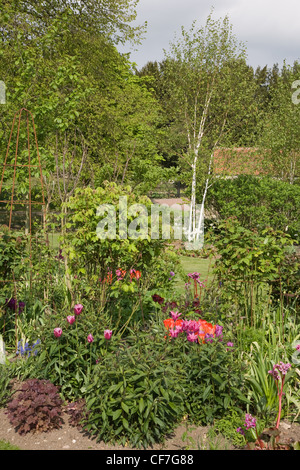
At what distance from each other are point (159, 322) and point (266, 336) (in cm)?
105

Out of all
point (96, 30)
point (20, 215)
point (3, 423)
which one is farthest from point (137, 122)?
point (3, 423)

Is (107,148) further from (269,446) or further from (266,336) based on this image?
(269,446)

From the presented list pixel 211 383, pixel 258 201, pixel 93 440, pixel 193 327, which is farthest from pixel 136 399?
pixel 258 201

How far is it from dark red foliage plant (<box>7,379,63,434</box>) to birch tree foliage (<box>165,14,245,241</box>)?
345 inches

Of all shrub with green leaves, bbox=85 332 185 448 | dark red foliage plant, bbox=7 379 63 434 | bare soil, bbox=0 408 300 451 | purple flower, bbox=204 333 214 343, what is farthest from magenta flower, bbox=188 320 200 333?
dark red foliage plant, bbox=7 379 63 434

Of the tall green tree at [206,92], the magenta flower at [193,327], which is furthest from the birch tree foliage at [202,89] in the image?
the magenta flower at [193,327]

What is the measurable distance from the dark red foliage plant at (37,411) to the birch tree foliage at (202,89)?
877 centimetres

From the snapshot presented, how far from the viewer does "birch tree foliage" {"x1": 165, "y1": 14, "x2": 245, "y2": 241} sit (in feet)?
35.3

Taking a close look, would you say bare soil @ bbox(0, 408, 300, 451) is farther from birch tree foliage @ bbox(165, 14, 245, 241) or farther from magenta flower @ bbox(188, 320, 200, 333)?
birch tree foliage @ bbox(165, 14, 245, 241)

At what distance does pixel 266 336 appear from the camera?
393cm

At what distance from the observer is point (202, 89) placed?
36.4 ft

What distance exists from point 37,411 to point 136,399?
0.71 m

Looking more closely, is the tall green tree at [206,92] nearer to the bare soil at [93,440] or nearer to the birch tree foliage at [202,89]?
the birch tree foliage at [202,89]

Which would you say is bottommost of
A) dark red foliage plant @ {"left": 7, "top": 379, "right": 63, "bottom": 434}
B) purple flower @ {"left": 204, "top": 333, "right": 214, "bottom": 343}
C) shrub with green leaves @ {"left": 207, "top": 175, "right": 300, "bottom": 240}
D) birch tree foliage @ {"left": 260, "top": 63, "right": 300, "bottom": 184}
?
dark red foliage plant @ {"left": 7, "top": 379, "right": 63, "bottom": 434}
